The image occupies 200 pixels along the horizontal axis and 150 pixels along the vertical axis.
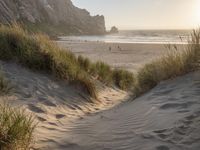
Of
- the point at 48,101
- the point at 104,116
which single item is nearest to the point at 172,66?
the point at 104,116

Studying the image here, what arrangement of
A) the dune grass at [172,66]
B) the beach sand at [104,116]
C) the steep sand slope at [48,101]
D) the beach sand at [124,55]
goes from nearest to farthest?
the beach sand at [104,116], the steep sand slope at [48,101], the dune grass at [172,66], the beach sand at [124,55]

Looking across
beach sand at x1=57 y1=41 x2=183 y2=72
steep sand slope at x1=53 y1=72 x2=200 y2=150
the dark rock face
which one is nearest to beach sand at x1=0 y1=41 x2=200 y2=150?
steep sand slope at x1=53 y1=72 x2=200 y2=150

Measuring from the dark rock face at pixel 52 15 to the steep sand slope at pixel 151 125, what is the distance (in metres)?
40.5

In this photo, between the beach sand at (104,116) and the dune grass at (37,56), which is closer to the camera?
the beach sand at (104,116)

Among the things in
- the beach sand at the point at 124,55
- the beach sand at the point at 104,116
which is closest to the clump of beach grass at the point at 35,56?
the beach sand at the point at 104,116

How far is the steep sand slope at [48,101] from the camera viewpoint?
5.79 metres

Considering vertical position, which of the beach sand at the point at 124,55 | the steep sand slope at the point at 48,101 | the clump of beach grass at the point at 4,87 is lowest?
the beach sand at the point at 124,55

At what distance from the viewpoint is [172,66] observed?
745cm

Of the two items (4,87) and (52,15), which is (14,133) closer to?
(4,87)

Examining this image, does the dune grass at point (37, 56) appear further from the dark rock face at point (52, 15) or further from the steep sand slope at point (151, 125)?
the dark rock face at point (52, 15)

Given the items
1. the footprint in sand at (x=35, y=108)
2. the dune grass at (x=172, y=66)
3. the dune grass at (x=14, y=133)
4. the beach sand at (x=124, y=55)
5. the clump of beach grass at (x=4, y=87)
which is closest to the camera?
the dune grass at (x=14, y=133)

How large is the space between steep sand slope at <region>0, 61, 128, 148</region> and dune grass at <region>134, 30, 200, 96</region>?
1.12 metres

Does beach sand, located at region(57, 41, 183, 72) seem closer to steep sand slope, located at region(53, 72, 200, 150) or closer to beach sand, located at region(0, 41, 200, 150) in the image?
beach sand, located at region(0, 41, 200, 150)

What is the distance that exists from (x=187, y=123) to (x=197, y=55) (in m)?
2.82
